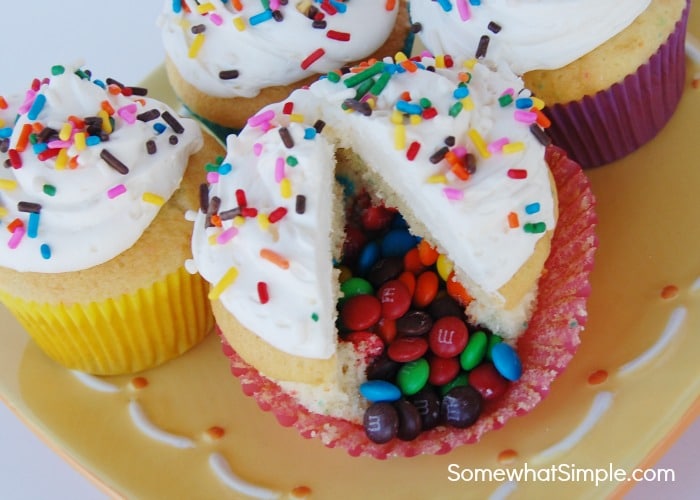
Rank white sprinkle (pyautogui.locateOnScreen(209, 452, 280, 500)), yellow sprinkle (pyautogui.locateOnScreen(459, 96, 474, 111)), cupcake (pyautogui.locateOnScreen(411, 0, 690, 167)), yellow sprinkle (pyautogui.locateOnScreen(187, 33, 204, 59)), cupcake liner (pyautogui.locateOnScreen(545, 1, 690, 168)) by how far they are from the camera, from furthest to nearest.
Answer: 1. yellow sprinkle (pyautogui.locateOnScreen(187, 33, 204, 59))
2. cupcake liner (pyautogui.locateOnScreen(545, 1, 690, 168))
3. cupcake (pyautogui.locateOnScreen(411, 0, 690, 167))
4. white sprinkle (pyautogui.locateOnScreen(209, 452, 280, 500))
5. yellow sprinkle (pyautogui.locateOnScreen(459, 96, 474, 111))

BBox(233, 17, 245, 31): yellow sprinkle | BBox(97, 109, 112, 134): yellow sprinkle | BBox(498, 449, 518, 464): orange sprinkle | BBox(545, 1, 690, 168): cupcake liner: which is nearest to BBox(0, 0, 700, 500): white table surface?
BBox(233, 17, 245, 31): yellow sprinkle

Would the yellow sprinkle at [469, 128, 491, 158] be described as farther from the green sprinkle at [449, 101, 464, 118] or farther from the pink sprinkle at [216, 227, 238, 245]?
the pink sprinkle at [216, 227, 238, 245]

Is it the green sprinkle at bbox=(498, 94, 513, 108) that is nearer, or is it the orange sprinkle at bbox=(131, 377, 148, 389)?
the green sprinkle at bbox=(498, 94, 513, 108)

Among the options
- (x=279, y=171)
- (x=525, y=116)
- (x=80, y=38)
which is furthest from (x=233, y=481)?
(x=80, y=38)

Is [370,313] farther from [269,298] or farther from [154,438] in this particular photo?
[154,438]

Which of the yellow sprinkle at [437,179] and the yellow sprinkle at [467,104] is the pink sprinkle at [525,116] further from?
the yellow sprinkle at [437,179]
